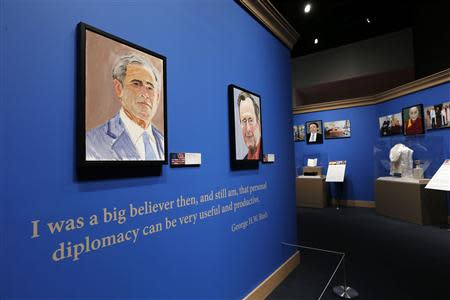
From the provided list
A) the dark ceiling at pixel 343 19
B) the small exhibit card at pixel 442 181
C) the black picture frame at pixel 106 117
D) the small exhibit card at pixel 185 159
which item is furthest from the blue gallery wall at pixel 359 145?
the black picture frame at pixel 106 117

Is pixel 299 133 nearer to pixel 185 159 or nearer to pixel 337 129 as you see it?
pixel 337 129

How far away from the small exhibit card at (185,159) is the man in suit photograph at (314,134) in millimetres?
6448

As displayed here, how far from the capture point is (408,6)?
6152 mm

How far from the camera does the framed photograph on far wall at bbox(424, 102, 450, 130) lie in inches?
199

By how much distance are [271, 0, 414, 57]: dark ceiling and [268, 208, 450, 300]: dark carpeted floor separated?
4.33 m

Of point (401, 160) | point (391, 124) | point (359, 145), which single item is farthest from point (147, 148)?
point (359, 145)

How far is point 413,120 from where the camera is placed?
19.0ft

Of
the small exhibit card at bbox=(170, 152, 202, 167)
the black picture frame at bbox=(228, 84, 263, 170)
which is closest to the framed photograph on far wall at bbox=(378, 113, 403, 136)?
the black picture frame at bbox=(228, 84, 263, 170)

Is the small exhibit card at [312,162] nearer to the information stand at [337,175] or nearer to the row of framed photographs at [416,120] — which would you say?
the information stand at [337,175]

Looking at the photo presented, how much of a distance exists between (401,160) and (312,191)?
2.13 meters

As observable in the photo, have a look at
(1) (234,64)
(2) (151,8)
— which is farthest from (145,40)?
(1) (234,64)

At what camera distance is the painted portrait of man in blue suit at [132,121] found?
128cm

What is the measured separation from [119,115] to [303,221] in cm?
495

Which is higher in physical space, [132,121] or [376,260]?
[132,121]
